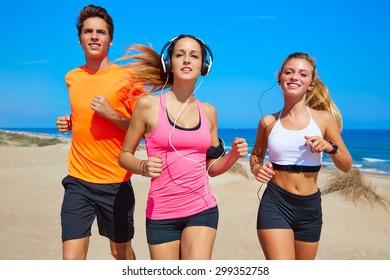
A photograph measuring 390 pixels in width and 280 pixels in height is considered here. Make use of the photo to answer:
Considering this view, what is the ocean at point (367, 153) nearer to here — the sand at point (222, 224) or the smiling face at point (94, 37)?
the sand at point (222, 224)

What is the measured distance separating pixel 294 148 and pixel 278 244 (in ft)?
2.83

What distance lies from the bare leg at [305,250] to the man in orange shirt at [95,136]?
1656 mm

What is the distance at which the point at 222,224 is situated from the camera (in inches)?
355

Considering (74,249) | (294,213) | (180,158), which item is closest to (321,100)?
(294,213)

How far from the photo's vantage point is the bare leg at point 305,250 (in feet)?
12.8

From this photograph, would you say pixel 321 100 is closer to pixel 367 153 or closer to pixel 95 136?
pixel 95 136

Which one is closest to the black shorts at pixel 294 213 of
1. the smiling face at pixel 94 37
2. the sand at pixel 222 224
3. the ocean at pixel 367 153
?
the sand at pixel 222 224

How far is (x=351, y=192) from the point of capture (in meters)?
10.8
